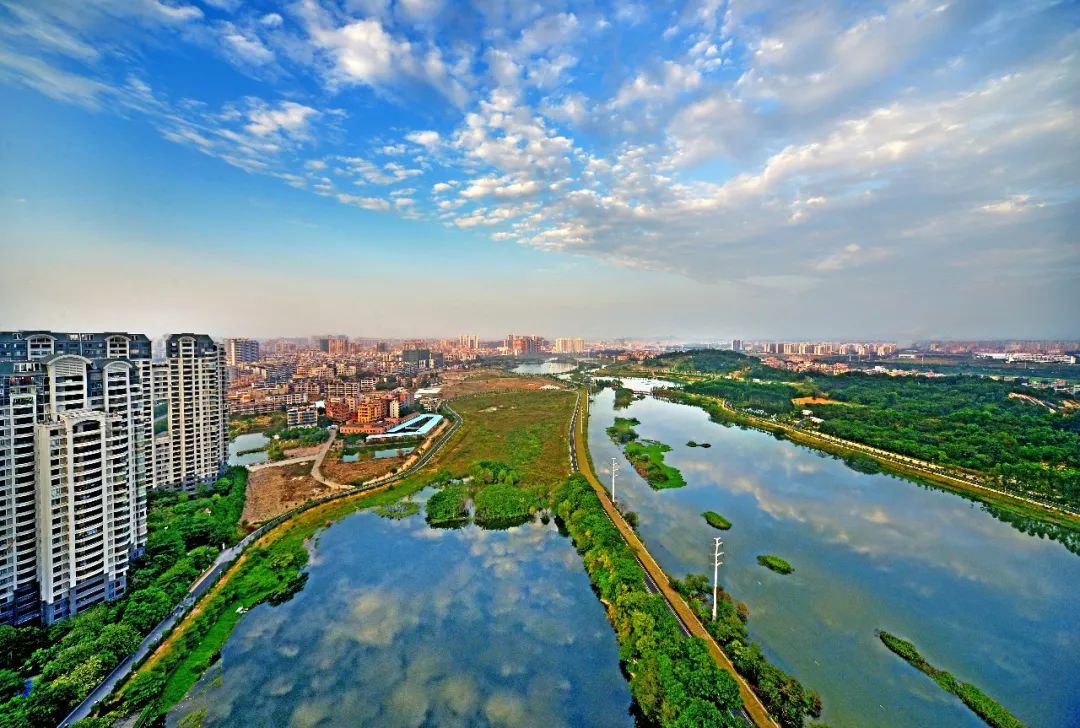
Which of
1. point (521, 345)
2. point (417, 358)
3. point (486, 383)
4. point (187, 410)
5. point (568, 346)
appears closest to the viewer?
point (187, 410)

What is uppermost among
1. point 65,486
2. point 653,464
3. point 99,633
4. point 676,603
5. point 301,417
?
point 65,486

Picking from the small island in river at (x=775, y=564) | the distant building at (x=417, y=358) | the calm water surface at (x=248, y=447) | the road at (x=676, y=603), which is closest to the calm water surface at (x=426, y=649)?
the road at (x=676, y=603)

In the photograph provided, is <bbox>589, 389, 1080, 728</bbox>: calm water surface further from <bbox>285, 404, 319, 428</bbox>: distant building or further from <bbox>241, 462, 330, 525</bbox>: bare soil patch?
<bbox>285, 404, 319, 428</bbox>: distant building

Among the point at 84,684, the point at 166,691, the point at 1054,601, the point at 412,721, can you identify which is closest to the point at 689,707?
the point at 412,721

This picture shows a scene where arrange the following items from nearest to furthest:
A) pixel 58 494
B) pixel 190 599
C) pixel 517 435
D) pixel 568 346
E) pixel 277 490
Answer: pixel 58 494
pixel 190 599
pixel 277 490
pixel 517 435
pixel 568 346

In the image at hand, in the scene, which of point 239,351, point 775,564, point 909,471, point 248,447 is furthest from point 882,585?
point 239,351

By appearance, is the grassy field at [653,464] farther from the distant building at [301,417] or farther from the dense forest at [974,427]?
the distant building at [301,417]

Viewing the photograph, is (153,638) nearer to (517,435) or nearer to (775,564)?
(775,564)
